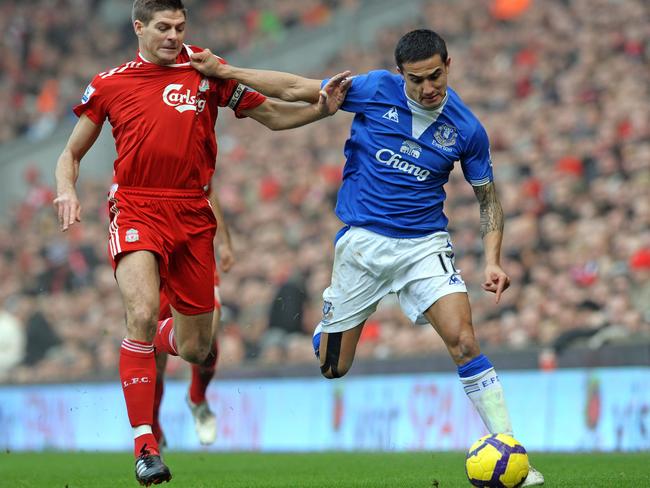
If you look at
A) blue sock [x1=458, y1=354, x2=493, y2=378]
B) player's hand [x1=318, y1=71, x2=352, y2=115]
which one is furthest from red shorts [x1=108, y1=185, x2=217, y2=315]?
blue sock [x1=458, y1=354, x2=493, y2=378]

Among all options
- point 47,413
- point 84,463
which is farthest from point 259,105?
point 47,413

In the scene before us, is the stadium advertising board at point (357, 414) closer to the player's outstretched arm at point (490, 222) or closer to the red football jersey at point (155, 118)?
the player's outstretched arm at point (490, 222)

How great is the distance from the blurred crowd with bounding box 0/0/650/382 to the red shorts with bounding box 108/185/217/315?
550cm

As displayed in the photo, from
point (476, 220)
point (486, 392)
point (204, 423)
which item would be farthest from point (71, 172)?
point (476, 220)

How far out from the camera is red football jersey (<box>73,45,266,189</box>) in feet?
28.7

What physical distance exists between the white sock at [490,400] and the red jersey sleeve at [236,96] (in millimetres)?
2465

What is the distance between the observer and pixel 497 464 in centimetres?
765

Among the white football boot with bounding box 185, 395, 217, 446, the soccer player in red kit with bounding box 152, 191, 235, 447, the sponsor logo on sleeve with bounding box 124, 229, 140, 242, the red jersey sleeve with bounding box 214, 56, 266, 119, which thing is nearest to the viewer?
the sponsor logo on sleeve with bounding box 124, 229, 140, 242

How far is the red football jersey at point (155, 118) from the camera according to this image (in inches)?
344

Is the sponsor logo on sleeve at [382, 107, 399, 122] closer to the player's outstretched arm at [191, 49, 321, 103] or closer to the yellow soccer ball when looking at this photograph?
the player's outstretched arm at [191, 49, 321, 103]

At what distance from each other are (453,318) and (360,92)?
1711mm

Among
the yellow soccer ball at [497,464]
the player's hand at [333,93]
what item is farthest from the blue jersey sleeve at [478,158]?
the yellow soccer ball at [497,464]

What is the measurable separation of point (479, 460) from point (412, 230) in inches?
73.9

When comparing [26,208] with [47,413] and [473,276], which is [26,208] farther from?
[473,276]
